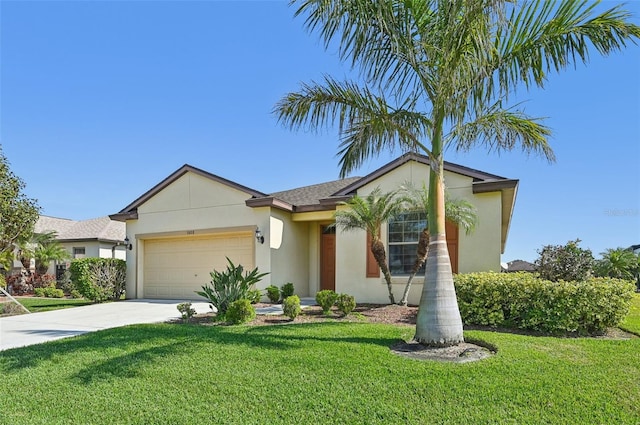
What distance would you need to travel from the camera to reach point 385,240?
12.4 meters

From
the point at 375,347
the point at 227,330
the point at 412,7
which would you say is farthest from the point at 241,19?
the point at 375,347

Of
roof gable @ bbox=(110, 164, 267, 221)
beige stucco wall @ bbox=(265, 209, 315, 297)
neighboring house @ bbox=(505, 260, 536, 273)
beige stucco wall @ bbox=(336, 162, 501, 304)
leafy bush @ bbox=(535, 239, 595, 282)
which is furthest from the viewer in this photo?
neighboring house @ bbox=(505, 260, 536, 273)

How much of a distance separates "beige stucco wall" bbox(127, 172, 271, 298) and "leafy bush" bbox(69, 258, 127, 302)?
0.50m

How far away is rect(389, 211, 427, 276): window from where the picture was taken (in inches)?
471

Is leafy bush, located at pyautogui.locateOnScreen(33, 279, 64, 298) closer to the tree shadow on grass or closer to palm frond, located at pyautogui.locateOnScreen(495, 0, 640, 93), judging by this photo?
the tree shadow on grass

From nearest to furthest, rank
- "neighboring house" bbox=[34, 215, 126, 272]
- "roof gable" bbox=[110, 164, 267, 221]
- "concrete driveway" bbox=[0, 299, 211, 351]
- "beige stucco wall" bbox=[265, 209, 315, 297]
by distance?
"concrete driveway" bbox=[0, 299, 211, 351], "beige stucco wall" bbox=[265, 209, 315, 297], "roof gable" bbox=[110, 164, 267, 221], "neighboring house" bbox=[34, 215, 126, 272]

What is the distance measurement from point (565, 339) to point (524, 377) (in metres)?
2.93

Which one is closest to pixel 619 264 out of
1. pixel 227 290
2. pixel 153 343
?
pixel 227 290

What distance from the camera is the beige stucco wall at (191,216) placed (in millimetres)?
14266

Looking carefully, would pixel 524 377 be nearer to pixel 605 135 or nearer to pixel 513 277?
pixel 513 277

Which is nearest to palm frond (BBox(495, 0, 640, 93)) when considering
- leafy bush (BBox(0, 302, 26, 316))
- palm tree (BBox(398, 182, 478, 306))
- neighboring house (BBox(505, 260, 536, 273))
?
palm tree (BBox(398, 182, 478, 306))

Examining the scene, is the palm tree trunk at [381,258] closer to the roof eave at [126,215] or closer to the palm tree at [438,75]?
the palm tree at [438,75]

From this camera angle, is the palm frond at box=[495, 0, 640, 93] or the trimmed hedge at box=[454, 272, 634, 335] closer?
the palm frond at box=[495, 0, 640, 93]

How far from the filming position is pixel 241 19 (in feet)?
32.7
